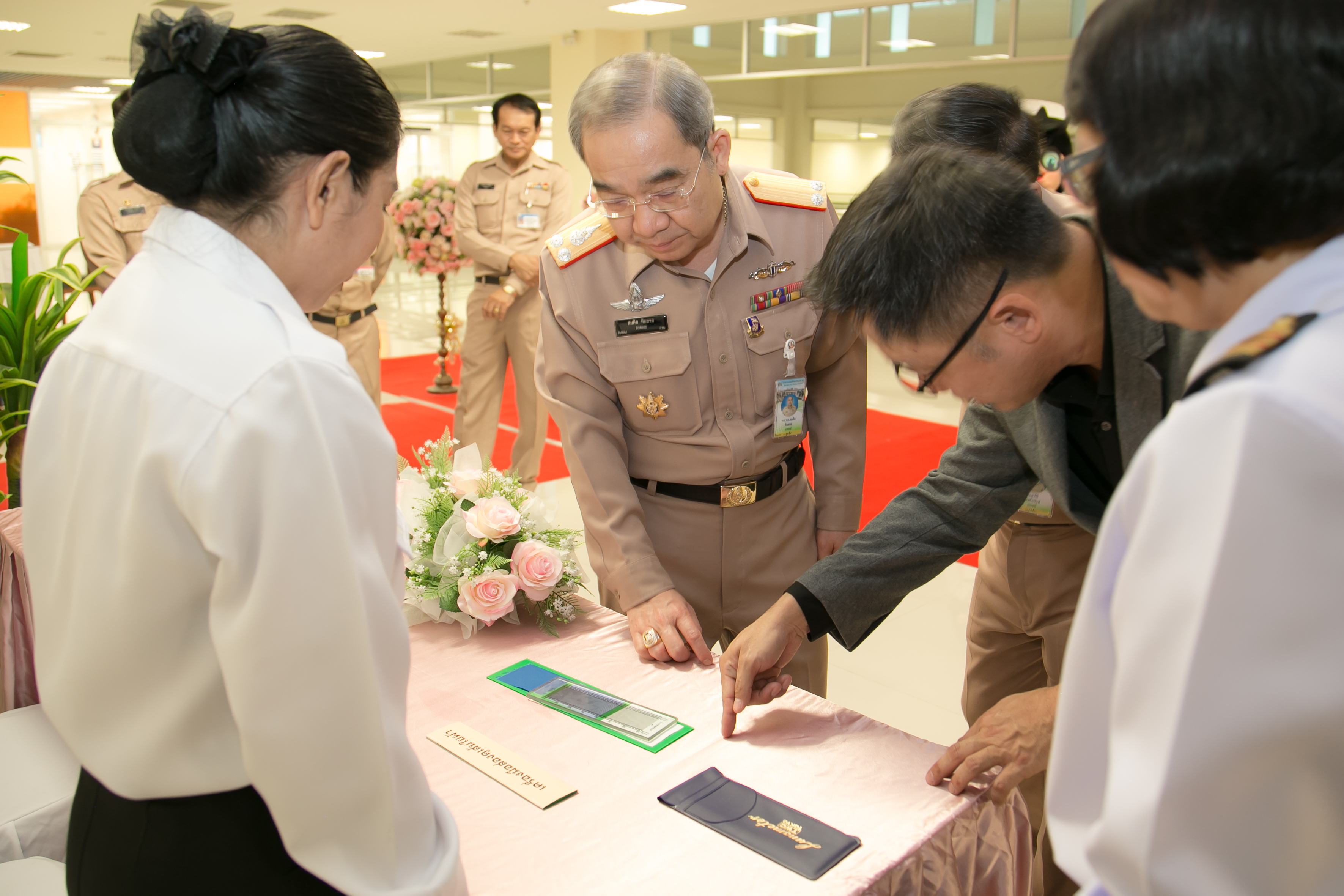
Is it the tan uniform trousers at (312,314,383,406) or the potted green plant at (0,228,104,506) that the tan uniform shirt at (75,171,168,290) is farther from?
the potted green plant at (0,228,104,506)

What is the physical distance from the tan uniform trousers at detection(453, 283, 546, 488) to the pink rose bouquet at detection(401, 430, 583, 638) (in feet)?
10.2

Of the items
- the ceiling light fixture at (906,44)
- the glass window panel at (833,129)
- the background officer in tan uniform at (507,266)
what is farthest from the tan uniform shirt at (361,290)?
the glass window panel at (833,129)

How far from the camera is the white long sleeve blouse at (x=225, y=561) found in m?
0.75

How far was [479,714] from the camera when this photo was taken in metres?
1.50

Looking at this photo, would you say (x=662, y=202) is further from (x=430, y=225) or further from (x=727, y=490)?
(x=430, y=225)

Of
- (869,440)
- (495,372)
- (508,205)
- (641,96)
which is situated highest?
(641,96)

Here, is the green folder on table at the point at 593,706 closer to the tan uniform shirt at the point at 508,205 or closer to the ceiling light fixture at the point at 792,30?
the tan uniform shirt at the point at 508,205

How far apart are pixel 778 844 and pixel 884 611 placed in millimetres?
559

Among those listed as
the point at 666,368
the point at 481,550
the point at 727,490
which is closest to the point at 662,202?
the point at 666,368

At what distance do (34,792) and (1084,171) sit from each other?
6.32ft

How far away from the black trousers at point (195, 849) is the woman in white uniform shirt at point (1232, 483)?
2.30 feet

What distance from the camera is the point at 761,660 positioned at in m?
1.47

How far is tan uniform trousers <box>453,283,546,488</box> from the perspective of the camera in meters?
5.12

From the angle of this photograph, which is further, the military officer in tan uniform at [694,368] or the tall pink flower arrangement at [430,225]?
the tall pink flower arrangement at [430,225]
